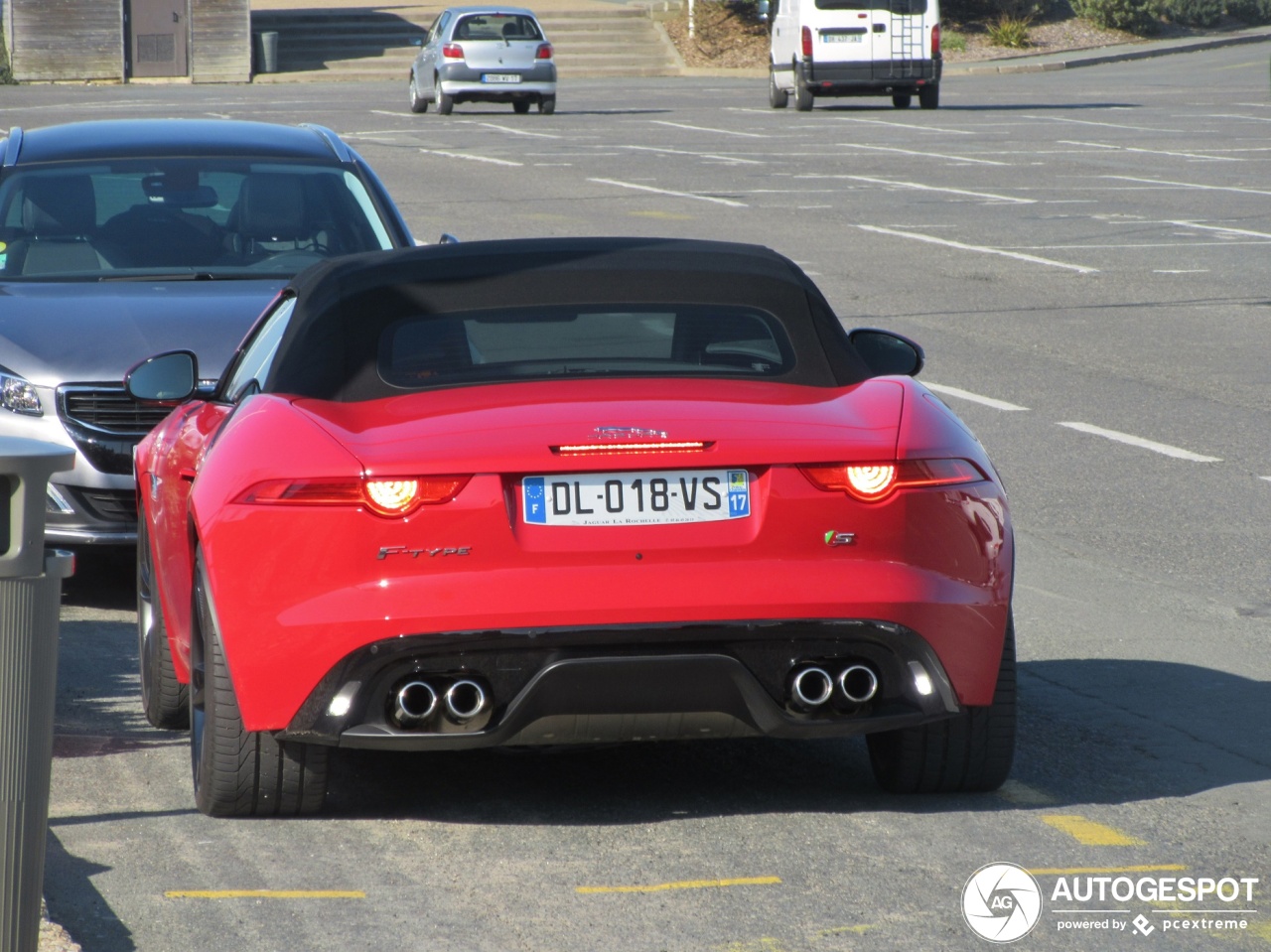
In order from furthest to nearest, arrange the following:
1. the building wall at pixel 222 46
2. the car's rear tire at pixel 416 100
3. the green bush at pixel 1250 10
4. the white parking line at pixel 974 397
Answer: the green bush at pixel 1250 10 < the building wall at pixel 222 46 < the car's rear tire at pixel 416 100 < the white parking line at pixel 974 397

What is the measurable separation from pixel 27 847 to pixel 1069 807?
2525 mm

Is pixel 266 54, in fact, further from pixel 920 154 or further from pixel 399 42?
Result: pixel 920 154

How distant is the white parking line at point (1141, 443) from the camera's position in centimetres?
995

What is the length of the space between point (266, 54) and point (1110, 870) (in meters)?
54.1

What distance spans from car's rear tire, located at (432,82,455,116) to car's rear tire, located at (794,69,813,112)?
645cm

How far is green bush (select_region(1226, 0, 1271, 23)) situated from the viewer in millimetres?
67938

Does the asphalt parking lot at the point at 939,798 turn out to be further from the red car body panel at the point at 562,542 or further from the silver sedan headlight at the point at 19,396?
the silver sedan headlight at the point at 19,396

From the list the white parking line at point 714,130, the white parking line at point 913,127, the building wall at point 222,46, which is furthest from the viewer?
the building wall at point 222,46

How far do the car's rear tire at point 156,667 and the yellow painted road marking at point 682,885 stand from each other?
1.66 metres

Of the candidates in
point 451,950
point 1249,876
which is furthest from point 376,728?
point 1249,876

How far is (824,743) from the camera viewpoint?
566 centimetres

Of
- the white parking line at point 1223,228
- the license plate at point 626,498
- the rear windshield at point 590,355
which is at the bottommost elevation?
the white parking line at point 1223,228

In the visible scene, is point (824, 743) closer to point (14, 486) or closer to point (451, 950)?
point (451, 950)

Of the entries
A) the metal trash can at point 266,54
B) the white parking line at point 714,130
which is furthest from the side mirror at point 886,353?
the metal trash can at point 266,54
